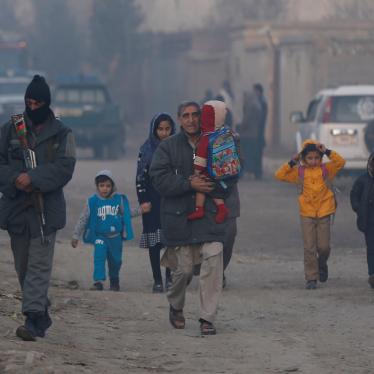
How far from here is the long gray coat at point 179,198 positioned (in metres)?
8.80

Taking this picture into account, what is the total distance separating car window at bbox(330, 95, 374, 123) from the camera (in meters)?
21.6

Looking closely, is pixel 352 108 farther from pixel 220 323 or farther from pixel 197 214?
pixel 197 214

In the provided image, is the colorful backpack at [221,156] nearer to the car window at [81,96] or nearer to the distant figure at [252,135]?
the distant figure at [252,135]

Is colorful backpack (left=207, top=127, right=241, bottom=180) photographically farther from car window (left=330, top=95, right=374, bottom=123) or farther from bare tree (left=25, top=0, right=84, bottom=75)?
bare tree (left=25, top=0, right=84, bottom=75)

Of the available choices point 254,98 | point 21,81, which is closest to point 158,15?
point 21,81

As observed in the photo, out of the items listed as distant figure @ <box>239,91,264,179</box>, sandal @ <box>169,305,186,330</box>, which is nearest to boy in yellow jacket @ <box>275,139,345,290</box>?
sandal @ <box>169,305,186,330</box>

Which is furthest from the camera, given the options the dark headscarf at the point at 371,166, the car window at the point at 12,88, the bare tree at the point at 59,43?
the bare tree at the point at 59,43

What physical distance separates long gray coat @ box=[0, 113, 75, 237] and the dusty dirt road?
2.50 ft

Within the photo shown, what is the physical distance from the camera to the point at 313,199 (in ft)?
38.1

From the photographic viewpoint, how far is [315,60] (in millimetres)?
32625

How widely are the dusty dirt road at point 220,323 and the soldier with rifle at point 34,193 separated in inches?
13.4

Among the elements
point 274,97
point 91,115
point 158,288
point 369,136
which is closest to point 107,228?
point 158,288

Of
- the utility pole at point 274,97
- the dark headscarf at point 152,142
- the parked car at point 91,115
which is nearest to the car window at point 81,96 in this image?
the parked car at point 91,115

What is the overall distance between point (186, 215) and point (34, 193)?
1.25 metres
